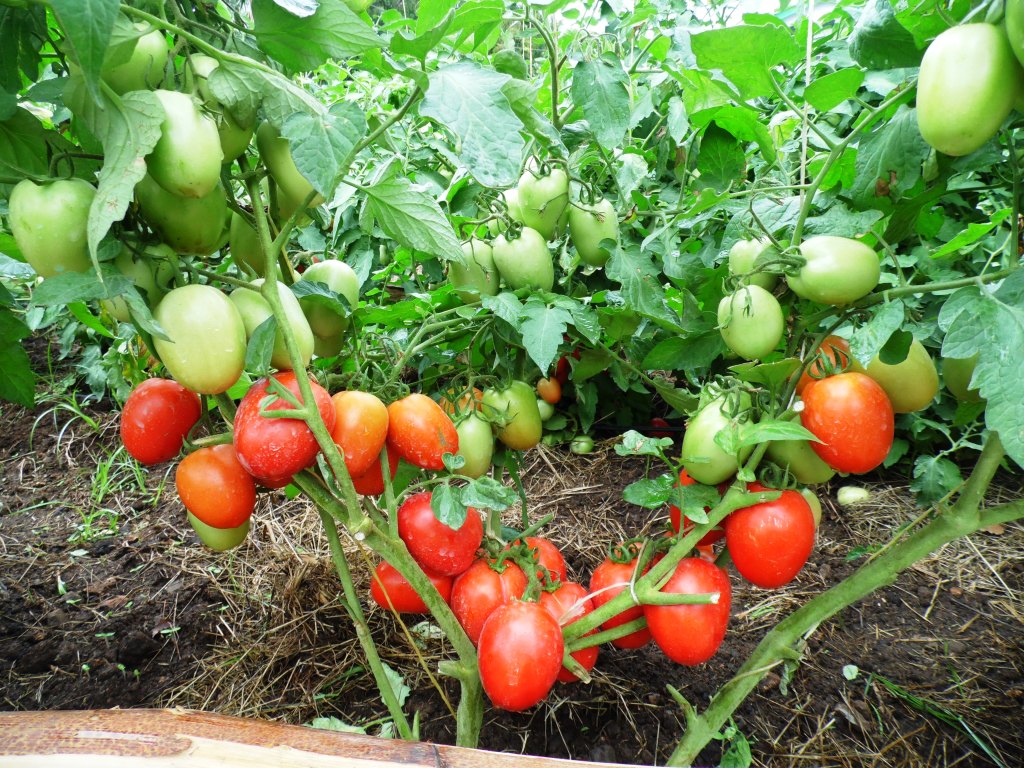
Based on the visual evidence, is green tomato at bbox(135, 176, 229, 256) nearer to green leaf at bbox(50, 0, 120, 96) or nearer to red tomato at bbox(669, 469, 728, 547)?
green leaf at bbox(50, 0, 120, 96)

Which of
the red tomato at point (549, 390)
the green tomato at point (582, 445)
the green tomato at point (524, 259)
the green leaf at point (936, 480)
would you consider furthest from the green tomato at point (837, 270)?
the green tomato at point (582, 445)

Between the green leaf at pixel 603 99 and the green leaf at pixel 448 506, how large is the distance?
48 cm

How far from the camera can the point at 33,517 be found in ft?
6.13

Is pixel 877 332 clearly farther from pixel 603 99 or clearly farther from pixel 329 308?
pixel 329 308

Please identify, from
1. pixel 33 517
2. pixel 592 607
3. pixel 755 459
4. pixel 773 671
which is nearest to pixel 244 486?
pixel 592 607

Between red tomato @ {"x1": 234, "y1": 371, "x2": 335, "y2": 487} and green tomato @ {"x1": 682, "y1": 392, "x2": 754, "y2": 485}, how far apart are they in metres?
0.44

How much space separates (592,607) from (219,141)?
734 millimetres

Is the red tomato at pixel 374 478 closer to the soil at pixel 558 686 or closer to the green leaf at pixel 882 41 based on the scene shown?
the soil at pixel 558 686

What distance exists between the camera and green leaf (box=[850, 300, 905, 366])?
0.68 metres

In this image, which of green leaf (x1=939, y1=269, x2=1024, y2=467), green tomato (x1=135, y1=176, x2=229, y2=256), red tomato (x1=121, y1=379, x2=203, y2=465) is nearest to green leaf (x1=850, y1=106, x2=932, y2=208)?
green leaf (x1=939, y1=269, x2=1024, y2=467)

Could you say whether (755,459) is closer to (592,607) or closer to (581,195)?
(592,607)

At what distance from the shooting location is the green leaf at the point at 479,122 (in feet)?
2.03

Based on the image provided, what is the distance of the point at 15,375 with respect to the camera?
980 mm

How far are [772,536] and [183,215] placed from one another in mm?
734
